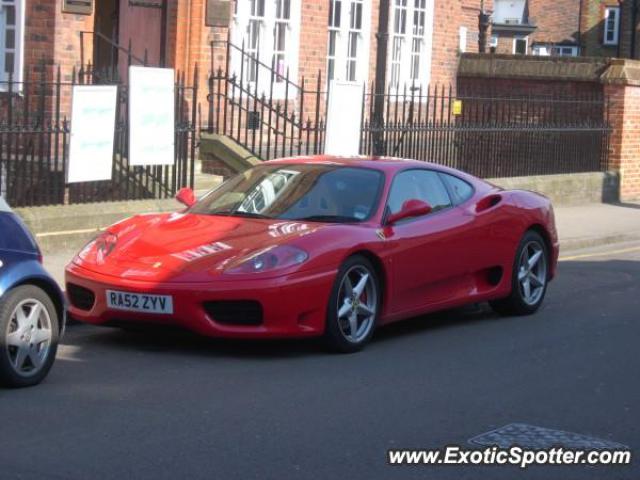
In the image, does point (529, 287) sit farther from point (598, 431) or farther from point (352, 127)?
point (352, 127)

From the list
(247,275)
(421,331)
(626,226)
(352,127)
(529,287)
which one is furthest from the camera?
(626,226)

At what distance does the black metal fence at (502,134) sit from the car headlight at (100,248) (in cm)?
832

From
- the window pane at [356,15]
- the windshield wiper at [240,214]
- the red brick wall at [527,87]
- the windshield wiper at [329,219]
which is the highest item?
the window pane at [356,15]

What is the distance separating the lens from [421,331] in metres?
9.97

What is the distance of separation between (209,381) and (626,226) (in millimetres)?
12150

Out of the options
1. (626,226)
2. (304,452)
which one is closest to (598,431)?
(304,452)

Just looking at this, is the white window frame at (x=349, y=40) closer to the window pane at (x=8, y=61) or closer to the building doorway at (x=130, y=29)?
the building doorway at (x=130, y=29)

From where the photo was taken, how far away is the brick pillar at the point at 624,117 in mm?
22641

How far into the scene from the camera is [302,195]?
9461mm

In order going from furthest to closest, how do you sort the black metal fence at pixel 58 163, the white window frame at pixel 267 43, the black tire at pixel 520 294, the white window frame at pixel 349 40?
1. the white window frame at pixel 349 40
2. the white window frame at pixel 267 43
3. the black metal fence at pixel 58 163
4. the black tire at pixel 520 294

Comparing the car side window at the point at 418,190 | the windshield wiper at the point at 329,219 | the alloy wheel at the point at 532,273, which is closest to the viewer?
the windshield wiper at the point at 329,219

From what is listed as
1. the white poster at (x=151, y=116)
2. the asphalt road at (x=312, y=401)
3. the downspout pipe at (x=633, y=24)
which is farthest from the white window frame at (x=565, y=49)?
the asphalt road at (x=312, y=401)

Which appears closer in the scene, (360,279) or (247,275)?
(247,275)

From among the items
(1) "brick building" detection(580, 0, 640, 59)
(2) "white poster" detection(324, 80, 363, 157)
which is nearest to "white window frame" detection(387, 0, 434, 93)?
(2) "white poster" detection(324, 80, 363, 157)
